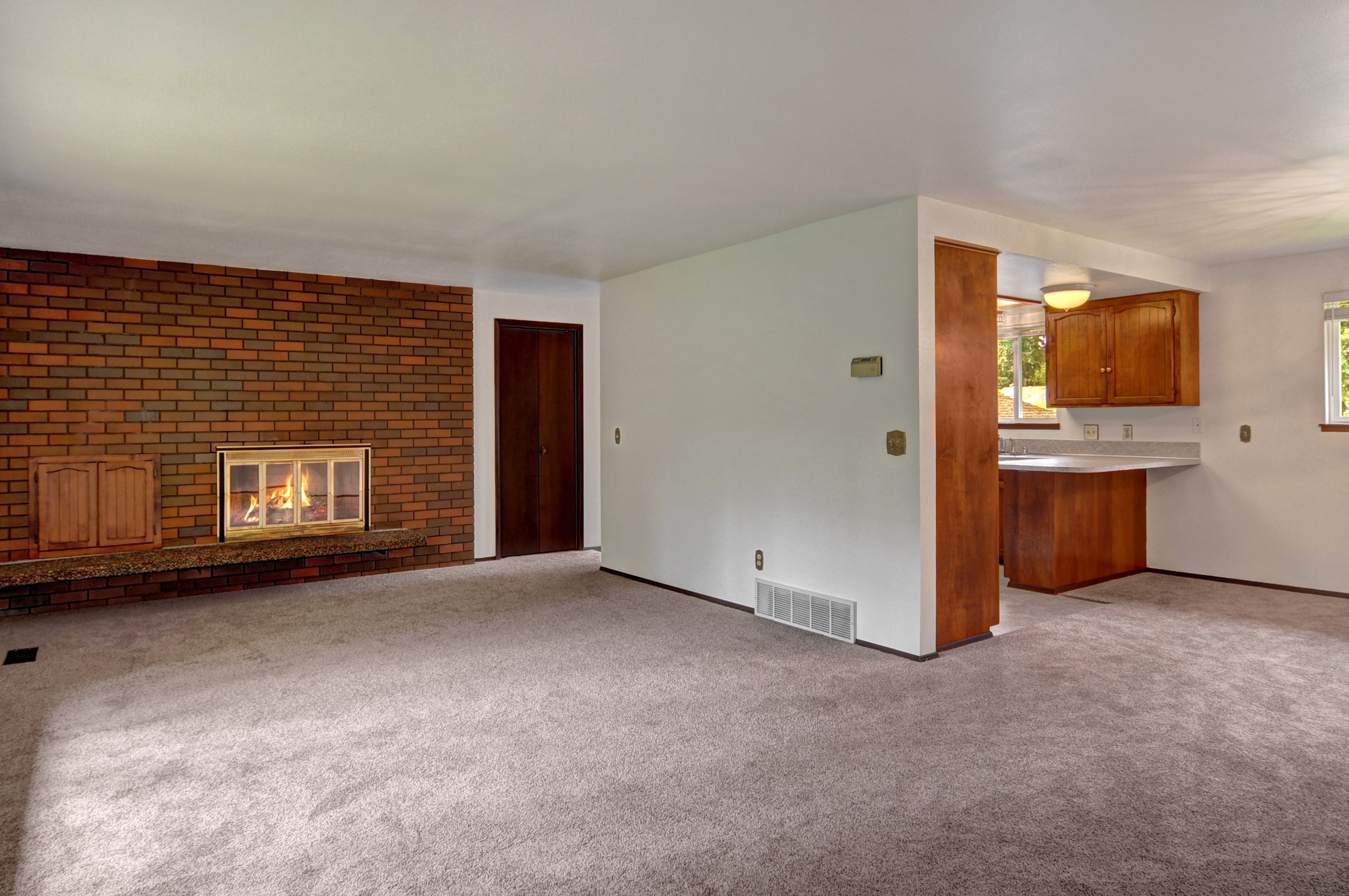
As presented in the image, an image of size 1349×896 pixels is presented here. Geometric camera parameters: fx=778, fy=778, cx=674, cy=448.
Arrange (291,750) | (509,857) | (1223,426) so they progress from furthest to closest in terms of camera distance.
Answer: (1223,426), (291,750), (509,857)

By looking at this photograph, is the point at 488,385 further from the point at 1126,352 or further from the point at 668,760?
the point at 1126,352

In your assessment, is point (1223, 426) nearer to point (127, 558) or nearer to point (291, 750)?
point (291, 750)

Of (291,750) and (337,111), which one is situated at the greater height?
(337,111)

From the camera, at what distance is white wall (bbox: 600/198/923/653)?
405 cm

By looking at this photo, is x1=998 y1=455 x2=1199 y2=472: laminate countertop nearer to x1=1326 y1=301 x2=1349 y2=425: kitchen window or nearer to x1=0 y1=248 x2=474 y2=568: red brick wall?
x1=1326 y1=301 x2=1349 y2=425: kitchen window

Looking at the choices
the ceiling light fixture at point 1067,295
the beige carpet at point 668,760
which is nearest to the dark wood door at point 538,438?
the beige carpet at point 668,760

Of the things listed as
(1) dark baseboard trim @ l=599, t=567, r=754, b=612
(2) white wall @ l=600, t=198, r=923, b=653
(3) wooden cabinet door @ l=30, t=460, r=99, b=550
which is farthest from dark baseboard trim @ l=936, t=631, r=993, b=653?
(3) wooden cabinet door @ l=30, t=460, r=99, b=550

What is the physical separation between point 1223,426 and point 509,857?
20.1 ft

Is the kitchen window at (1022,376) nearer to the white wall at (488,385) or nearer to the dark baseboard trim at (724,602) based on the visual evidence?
the dark baseboard trim at (724,602)

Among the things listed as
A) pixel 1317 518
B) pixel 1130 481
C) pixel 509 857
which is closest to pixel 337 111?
pixel 509 857

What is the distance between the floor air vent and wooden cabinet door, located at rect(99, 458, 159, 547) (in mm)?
4232

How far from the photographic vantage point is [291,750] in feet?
9.52

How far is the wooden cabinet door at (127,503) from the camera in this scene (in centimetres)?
530

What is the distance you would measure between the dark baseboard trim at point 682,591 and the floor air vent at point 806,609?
0.52ft
